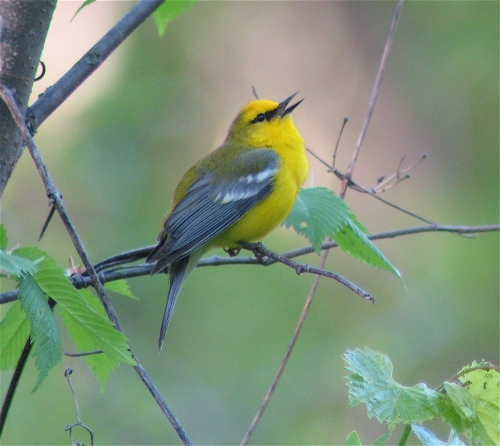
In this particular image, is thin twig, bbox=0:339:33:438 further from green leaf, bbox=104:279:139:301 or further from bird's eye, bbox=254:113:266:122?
bird's eye, bbox=254:113:266:122

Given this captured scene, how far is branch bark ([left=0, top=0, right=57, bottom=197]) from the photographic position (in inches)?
63.2

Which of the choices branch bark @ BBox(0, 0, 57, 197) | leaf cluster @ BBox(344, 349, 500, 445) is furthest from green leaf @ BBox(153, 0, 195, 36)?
leaf cluster @ BBox(344, 349, 500, 445)

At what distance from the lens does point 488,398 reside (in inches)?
53.9

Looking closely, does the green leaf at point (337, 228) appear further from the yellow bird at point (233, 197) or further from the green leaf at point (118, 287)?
the yellow bird at point (233, 197)

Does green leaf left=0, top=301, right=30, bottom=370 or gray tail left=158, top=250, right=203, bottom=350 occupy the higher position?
gray tail left=158, top=250, right=203, bottom=350

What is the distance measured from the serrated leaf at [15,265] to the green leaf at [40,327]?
0.04 m

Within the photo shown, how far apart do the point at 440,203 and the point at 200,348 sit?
2723 mm

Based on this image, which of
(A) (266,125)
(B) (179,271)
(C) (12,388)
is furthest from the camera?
(A) (266,125)

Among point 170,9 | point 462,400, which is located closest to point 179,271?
point 170,9

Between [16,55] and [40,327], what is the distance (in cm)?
70

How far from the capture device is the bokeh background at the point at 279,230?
5.01m

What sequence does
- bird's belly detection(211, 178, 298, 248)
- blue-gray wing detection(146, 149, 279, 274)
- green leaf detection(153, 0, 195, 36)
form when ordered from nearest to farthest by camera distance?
green leaf detection(153, 0, 195, 36), blue-gray wing detection(146, 149, 279, 274), bird's belly detection(211, 178, 298, 248)

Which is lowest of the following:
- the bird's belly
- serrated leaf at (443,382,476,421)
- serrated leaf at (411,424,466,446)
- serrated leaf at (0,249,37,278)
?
serrated leaf at (411,424,466,446)

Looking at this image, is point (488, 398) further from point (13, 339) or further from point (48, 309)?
point (13, 339)
